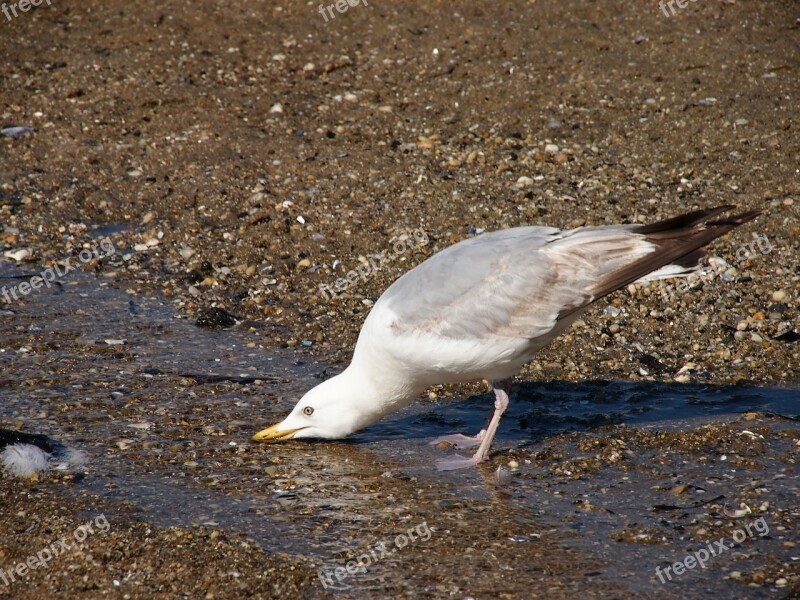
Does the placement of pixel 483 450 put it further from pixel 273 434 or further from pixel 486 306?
pixel 273 434

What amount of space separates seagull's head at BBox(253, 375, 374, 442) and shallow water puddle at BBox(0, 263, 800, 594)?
10cm

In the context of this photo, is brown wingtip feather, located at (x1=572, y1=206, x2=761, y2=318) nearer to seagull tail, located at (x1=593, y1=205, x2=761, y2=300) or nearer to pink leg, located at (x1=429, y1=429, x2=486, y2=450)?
seagull tail, located at (x1=593, y1=205, x2=761, y2=300)

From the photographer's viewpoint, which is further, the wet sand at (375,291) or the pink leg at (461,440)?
the pink leg at (461,440)

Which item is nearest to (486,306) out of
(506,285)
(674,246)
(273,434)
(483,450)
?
(506,285)

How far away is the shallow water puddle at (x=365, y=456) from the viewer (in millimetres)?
4758

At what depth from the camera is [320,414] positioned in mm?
5793

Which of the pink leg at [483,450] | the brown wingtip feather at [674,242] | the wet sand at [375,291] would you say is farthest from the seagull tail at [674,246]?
the wet sand at [375,291]

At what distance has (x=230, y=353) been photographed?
6.88 meters

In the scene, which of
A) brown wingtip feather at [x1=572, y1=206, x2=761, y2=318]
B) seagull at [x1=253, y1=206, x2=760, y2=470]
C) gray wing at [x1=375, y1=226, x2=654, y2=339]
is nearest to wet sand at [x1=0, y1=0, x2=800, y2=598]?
seagull at [x1=253, y1=206, x2=760, y2=470]

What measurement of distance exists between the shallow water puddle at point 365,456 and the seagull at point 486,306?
264 millimetres

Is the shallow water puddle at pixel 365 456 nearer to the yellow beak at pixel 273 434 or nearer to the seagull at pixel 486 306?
the yellow beak at pixel 273 434

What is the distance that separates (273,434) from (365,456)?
53 centimetres

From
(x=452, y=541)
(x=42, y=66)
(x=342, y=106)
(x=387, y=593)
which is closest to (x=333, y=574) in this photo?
(x=387, y=593)

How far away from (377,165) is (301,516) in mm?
4481
